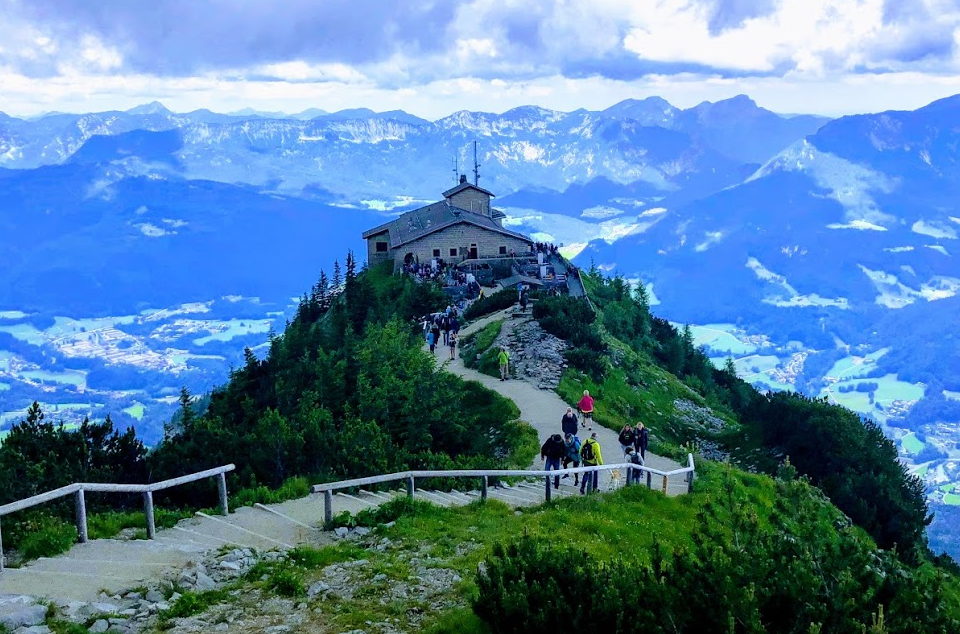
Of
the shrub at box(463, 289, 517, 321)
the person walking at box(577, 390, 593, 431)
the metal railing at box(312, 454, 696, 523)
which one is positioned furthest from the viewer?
the shrub at box(463, 289, 517, 321)

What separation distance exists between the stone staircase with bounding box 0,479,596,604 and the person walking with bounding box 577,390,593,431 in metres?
9.49

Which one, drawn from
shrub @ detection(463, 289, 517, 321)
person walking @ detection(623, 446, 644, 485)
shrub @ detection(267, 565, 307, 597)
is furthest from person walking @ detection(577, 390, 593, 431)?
shrub @ detection(463, 289, 517, 321)

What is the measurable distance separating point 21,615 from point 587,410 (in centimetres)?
1905


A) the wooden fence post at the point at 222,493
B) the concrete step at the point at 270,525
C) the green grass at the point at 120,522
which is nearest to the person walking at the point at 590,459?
→ the concrete step at the point at 270,525

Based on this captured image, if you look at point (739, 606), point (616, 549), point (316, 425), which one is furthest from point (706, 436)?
point (739, 606)

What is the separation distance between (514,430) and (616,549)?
1300 centimetres

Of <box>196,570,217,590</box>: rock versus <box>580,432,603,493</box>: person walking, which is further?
<box>580,432,603,493</box>: person walking

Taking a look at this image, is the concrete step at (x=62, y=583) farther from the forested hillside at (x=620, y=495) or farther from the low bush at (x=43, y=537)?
the forested hillside at (x=620, y=495)

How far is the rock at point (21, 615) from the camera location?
33.5 feet

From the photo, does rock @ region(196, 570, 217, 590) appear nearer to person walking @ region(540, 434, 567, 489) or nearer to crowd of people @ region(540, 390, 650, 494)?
crowd of people @ region(540, 390, 650, 494)

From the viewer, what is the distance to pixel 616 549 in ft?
47.2

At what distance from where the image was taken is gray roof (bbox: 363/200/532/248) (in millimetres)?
65000

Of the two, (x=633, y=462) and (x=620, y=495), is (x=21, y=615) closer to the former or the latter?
(x=620, y=495)

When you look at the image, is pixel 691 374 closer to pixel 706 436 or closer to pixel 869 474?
pixel 706 436
